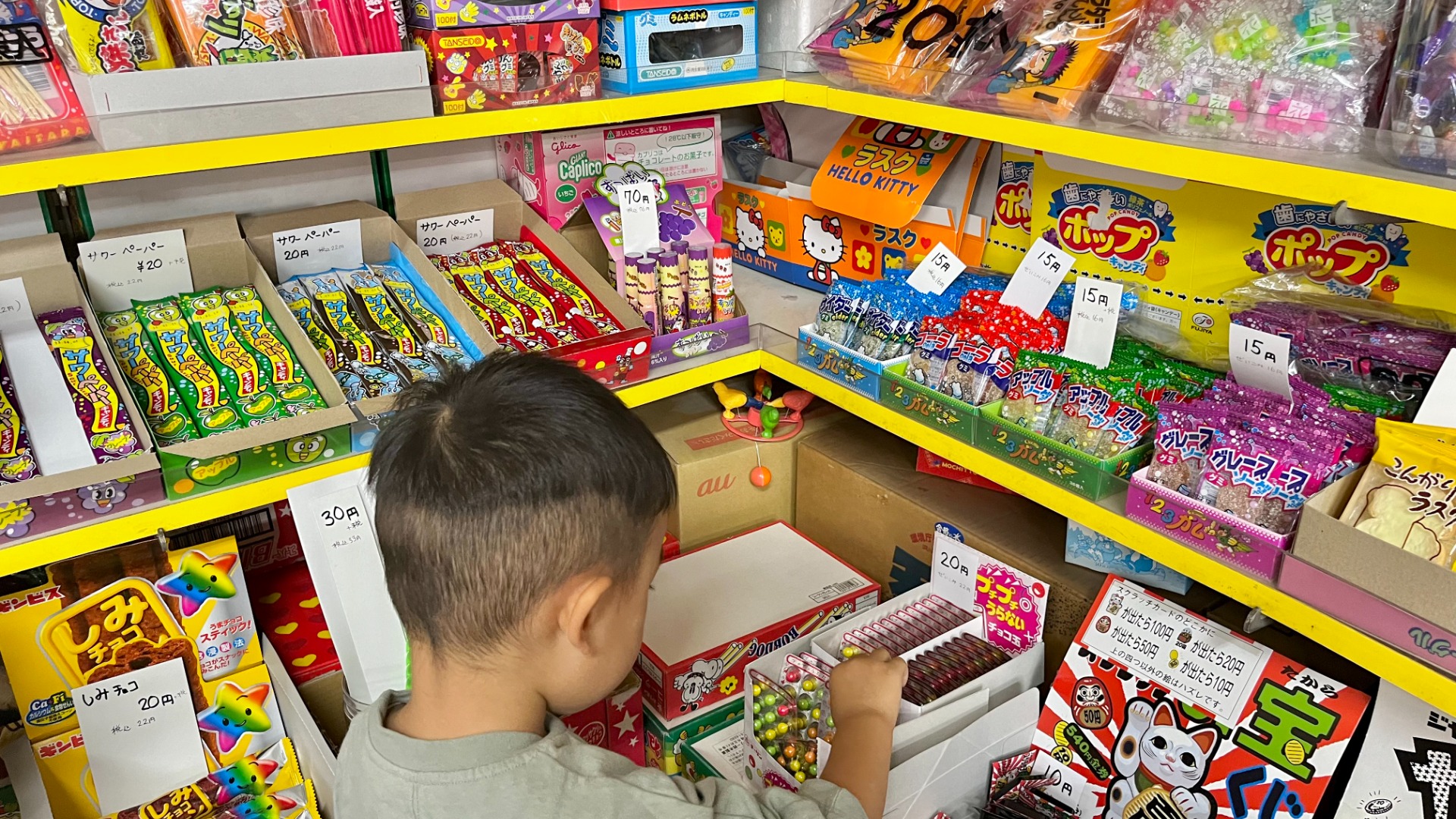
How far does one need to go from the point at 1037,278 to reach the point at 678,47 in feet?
2.67

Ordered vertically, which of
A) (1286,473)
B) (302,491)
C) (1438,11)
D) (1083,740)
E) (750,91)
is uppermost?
(1438,11)

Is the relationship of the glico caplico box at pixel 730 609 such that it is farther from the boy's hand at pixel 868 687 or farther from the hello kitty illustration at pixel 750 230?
the hello kitty illustration at pixel 750 230

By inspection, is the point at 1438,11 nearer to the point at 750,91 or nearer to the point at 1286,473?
the point at 1286,473

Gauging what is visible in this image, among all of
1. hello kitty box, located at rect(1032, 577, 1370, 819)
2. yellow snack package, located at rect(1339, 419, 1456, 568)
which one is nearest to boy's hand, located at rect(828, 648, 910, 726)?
hello kitty box, located at rect(1032, 577, 1370, 819)

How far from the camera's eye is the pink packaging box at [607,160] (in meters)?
2.16

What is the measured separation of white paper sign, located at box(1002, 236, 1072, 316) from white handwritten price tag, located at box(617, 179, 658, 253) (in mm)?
726

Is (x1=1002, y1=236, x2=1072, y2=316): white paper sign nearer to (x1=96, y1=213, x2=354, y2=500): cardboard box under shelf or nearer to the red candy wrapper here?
(x1=96, y1=213, x2=354, y2=500): cardboard box under shelf

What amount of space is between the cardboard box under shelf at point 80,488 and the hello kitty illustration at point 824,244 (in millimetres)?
1416

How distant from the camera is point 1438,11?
1268mm

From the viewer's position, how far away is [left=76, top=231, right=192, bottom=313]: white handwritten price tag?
1.80 metres

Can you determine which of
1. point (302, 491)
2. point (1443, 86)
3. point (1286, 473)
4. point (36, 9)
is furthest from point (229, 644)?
point (1443, 86)

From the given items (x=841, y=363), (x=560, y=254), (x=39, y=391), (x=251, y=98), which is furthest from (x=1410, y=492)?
(x=39, y=391)

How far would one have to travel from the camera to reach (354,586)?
1.74 m

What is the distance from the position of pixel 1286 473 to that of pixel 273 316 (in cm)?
164
